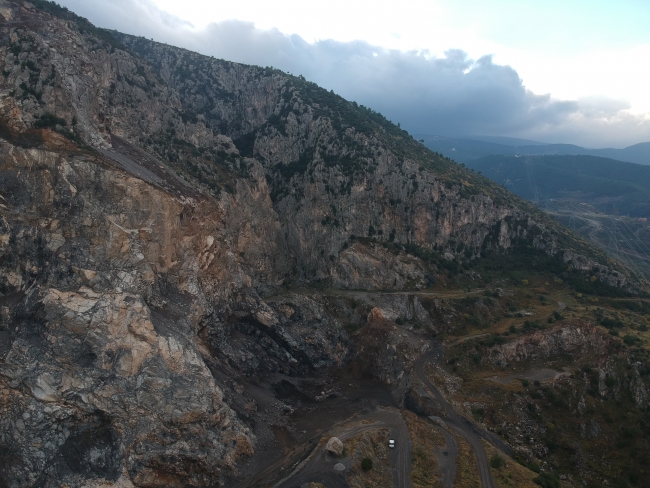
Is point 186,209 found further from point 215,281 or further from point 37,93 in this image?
point 37,93

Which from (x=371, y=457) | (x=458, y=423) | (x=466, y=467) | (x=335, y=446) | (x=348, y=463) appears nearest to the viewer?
(x=348, y=463)

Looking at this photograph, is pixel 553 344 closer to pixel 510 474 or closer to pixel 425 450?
pixel 510 474

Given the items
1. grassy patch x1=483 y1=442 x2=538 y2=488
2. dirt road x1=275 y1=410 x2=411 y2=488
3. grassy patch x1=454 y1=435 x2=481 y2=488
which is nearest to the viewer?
dirt road x1=275 y1=410 x2=411 y2=488

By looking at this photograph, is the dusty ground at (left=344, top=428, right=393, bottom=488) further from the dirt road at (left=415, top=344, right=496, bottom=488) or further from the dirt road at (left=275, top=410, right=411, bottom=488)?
the dirt road at (left=415, top=344, right=496, bottom=488)

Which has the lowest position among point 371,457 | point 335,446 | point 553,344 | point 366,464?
point 371,457

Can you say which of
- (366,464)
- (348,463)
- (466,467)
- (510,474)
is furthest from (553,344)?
(348,463)

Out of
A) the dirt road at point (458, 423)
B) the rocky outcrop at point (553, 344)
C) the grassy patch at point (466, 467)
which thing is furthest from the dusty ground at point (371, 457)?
the rocky outcrop at point (553, 344)

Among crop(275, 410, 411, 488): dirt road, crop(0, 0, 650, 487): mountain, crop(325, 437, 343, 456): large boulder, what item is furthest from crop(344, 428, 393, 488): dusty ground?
crop(325, 437, 343, 456): large boulder

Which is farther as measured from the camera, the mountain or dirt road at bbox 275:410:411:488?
the mountain
